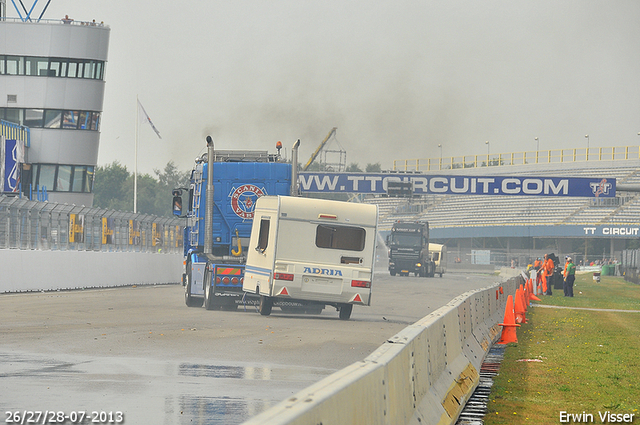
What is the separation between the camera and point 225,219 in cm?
2348

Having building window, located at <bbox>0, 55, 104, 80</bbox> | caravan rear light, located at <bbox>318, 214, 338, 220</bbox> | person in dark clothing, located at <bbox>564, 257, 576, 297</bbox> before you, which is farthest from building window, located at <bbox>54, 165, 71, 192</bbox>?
caravan rear light, located at <bbox>318, 214, 338, 220</bbox>

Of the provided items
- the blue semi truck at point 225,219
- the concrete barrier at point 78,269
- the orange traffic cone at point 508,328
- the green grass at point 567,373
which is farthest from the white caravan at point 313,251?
the concrete barrier at point 78,269

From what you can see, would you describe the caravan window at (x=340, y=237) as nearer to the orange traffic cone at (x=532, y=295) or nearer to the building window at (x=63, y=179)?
the orange traffic cone at (x=532, y=295)

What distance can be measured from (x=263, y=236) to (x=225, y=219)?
2.40 metres

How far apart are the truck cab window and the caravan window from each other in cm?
116

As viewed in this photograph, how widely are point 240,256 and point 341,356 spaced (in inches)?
396

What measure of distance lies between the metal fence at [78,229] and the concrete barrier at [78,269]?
29 cm

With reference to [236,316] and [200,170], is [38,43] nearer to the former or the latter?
[200,170]

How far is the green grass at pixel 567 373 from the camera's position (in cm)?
947

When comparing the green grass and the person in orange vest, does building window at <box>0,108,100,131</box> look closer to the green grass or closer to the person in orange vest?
the person in orange vest

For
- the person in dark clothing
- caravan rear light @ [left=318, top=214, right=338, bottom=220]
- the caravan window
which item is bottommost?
the person in dark clothing

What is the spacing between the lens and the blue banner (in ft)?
178

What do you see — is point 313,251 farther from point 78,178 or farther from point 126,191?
point 126,191

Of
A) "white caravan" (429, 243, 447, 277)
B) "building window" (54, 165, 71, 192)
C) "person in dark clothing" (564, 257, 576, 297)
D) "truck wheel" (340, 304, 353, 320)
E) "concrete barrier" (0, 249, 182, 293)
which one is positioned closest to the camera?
"truck wheel" (340, 304, 353, 320)
